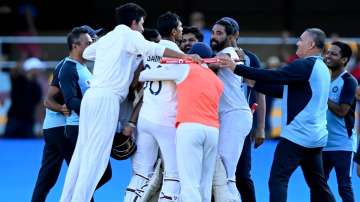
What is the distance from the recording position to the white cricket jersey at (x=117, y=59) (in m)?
9.88

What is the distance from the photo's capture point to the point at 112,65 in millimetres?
9922

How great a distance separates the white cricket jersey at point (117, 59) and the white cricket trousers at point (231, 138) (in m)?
1.04

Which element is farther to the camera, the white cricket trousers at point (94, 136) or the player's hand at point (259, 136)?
the player's hand at point (259, 136)

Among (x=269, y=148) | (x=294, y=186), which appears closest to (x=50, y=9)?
(x=269, y=148)

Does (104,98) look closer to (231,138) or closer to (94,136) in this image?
(94,136)

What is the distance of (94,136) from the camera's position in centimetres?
991

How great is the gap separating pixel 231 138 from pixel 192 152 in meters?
0.67

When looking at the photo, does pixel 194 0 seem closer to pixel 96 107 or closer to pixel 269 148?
pixel 269 148

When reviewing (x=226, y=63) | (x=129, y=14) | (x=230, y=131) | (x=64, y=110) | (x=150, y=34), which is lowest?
(x=230, y=131)

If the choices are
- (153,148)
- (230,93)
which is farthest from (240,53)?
(153,148)

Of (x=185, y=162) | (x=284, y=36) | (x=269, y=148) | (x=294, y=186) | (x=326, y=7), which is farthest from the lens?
(x=326, y=7)

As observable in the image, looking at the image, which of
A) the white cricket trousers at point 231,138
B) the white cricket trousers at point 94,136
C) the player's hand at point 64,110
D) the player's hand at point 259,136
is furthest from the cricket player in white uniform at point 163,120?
the player's hand at point 259,136

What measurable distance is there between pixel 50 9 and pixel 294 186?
37.5 ft

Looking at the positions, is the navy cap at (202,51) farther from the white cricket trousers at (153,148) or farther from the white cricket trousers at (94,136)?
the white cricket trousers at (94,136)
